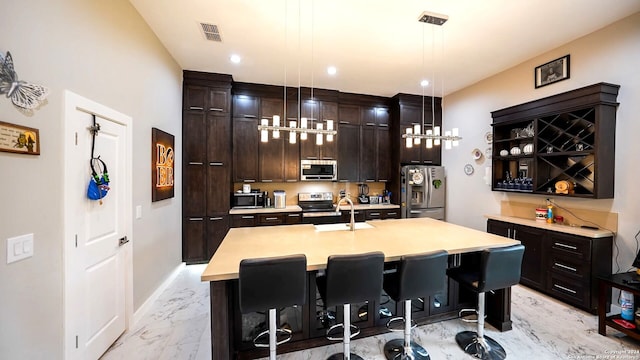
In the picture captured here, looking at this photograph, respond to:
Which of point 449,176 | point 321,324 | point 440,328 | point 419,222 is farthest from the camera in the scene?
point 449,176

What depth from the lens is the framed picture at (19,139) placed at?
1.23 m

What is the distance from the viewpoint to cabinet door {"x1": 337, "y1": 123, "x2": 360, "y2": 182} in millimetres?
4938

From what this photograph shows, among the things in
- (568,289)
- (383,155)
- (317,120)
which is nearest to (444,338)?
(568,289)

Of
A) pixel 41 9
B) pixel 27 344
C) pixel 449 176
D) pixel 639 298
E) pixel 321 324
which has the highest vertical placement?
pixel 41 9

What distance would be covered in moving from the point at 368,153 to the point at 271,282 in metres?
3.97

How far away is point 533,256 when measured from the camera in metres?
3.14

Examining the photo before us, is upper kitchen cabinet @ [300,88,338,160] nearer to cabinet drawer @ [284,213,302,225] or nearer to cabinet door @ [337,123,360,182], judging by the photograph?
cabinet door @ [337,123,360,182]

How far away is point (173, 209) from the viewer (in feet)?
11.7

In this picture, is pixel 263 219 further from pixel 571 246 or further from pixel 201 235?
pixel 571 246

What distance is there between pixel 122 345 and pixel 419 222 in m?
3.29

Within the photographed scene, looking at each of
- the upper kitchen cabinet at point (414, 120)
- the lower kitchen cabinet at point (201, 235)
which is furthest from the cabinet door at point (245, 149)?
the upper kitchen cabinet at point (414, 120)

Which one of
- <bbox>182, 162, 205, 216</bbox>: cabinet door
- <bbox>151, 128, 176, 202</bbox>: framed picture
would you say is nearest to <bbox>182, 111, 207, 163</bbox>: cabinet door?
<bbox>182, 162, 205, 216</bbox>: cabinet door

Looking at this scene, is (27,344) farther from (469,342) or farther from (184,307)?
(469,342)

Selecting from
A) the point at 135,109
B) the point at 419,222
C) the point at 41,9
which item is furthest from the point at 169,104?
the point at 419,222
